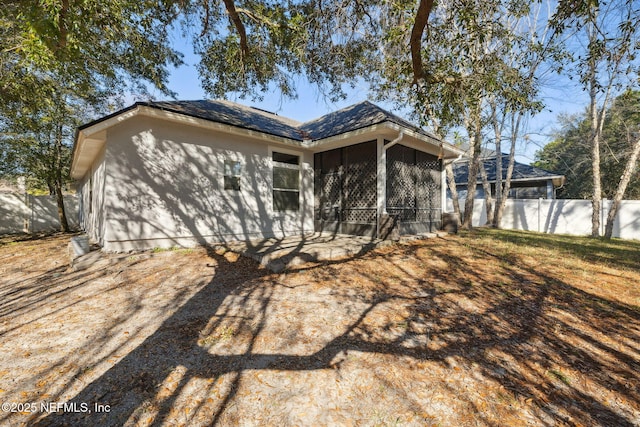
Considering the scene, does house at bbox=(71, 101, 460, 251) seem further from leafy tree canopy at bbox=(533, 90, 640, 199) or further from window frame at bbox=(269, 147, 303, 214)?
leafy tree canopy at bbox=(533, 90, 640, 199)

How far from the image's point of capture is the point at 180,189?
21.9 ft

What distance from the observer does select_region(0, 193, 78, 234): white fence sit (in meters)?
13.0

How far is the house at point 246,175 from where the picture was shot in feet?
19.8

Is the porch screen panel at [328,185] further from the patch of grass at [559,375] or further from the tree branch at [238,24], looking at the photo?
the patch of grass at [559,375]

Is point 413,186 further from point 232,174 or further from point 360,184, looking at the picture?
point 232,174

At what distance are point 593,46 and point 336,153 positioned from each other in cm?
592

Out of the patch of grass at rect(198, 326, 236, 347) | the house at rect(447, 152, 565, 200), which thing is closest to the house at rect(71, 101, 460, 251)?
the patch of grass at rect(198, 326, 236, 347)

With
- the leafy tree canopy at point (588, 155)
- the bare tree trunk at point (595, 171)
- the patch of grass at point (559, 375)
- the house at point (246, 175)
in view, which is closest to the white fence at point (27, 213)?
the house at point (246, 175)

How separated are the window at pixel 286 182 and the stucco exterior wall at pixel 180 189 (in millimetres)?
222

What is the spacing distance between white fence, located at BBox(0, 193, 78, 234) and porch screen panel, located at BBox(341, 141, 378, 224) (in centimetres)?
1683

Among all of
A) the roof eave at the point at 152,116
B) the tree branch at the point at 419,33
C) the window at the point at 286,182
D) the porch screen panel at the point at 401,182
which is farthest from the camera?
the window at the point at 286,182

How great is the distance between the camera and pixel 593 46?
4523 mm

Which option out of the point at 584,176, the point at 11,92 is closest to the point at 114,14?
the point at 11,92

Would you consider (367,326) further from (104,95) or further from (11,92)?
(104,95)
